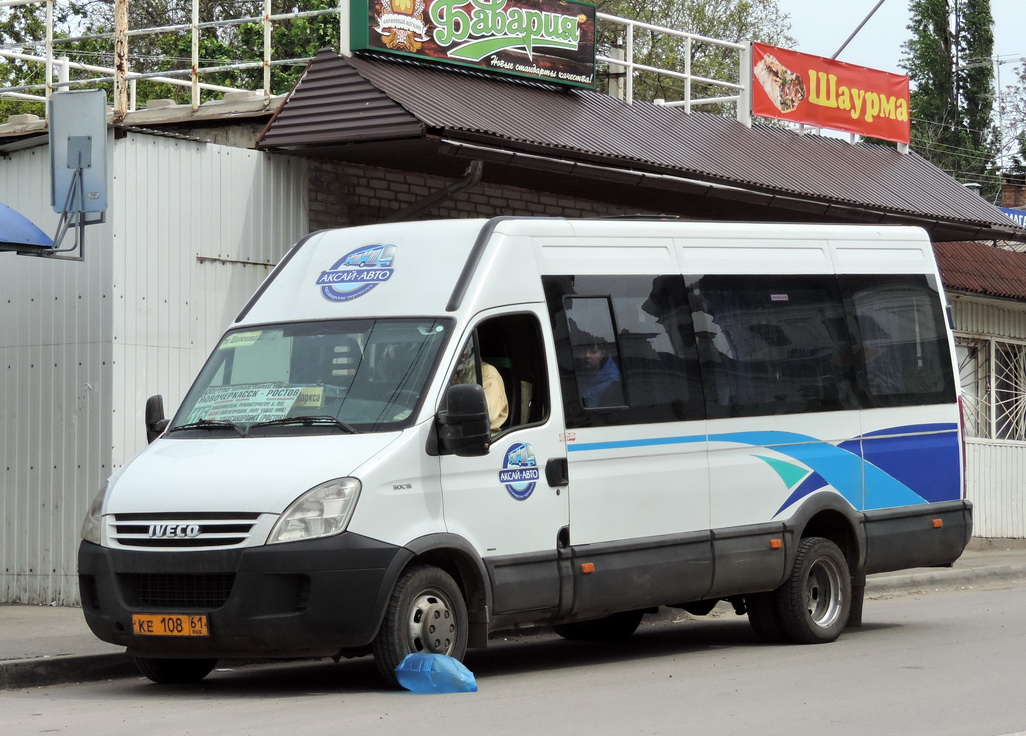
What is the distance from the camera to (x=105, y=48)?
140 ft

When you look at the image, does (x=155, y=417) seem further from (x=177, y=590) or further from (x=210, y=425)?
(x=177, y=590)

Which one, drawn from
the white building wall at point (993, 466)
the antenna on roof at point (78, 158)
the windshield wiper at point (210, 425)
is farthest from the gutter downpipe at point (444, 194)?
the white building wall at point (993, 466)

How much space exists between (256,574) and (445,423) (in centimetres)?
128

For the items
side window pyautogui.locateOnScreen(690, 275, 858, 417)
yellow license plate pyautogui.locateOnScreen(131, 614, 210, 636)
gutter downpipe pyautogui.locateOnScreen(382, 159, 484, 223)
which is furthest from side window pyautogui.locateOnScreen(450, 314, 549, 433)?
gutter downpipe pyautogui.locateOnScreen(382, 159, 484, 223)

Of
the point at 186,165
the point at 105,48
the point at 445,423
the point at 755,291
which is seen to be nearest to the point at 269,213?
the point at 186,165

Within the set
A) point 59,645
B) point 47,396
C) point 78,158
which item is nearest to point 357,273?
point 59,645

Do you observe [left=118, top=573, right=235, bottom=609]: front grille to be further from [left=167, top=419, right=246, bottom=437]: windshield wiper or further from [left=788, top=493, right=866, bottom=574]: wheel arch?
[left=788, top=493, right=866, bottom=574]: wheel arch

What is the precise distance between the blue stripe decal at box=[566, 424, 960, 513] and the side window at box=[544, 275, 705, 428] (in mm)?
375

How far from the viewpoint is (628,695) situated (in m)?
8.46

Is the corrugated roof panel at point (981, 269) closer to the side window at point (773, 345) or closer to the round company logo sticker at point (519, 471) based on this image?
the side window at point (773, 345)

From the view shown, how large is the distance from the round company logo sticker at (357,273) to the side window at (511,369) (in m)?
0.71

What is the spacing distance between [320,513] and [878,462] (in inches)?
186

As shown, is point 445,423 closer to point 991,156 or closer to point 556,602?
point 556,602

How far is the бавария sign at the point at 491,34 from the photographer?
1382 cm
